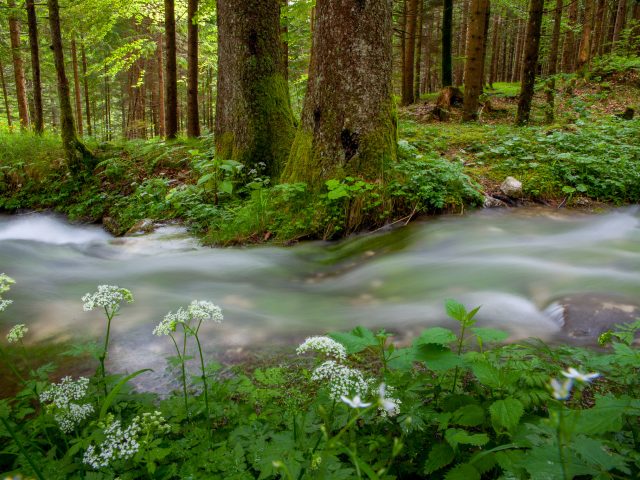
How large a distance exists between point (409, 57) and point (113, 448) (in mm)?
15525

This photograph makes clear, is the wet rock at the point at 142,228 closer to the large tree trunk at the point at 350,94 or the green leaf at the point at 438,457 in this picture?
the large tree trunk at the point at 350,94

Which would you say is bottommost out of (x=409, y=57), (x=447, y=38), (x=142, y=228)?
(x=142, y=228)

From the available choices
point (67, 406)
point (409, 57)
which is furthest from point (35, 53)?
point (67, 406)

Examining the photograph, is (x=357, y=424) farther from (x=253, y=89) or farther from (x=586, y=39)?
(x=586, y=39)

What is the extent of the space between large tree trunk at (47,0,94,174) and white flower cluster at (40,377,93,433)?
8.23 metres

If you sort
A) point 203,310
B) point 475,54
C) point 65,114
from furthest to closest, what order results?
point 475,54, point 65,114, point 203,310

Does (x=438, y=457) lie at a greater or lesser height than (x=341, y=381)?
lesser

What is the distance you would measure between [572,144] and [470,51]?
5808mm

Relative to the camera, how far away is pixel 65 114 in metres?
8.45

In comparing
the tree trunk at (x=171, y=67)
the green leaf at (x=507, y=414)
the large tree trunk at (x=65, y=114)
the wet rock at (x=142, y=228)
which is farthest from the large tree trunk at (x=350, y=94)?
the tree trunk at (x=171, y=67)

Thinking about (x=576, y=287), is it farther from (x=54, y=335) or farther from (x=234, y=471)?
(x=54, y=335)

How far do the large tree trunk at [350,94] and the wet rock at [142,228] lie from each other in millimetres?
2744

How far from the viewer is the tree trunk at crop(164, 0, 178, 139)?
9745 mm

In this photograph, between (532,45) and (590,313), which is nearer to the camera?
(590,313)
